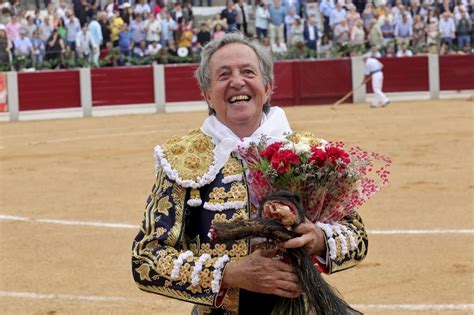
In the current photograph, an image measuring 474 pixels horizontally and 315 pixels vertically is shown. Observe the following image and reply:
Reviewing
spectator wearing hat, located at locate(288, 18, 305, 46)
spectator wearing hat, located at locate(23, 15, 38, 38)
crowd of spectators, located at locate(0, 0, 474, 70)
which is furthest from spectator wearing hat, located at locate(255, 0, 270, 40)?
spectator wearing hat, located at locate(23, 15, 38, 38)

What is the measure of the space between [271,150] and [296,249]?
263 mm

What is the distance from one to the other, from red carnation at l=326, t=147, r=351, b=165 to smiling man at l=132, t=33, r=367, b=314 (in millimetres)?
180

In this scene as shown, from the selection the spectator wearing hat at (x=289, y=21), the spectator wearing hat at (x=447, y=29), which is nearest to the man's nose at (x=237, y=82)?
the spectator wearing hat at (x=289, y=21)

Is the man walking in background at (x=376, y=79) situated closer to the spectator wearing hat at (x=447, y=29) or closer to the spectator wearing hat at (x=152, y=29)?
the spectator wearing hat at (x=447, y=29)

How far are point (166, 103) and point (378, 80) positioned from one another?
13.8 ft

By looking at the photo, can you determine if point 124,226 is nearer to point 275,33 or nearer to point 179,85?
point 179,85

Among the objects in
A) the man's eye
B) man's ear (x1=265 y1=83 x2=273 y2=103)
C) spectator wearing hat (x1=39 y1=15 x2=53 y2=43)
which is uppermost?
spectator wearing hat (x1=39 y1=15 x2=53 y2=43)

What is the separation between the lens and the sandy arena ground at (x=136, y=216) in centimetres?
694

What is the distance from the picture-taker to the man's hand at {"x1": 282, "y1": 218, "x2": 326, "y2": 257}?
286cm

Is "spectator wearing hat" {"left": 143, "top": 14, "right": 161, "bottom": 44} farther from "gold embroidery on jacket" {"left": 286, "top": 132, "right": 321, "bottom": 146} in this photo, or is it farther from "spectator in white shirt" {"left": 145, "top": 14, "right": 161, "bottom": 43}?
"gold embroidery on jacket" {"left": 286, "top": 132, "right": 321, "bottom": 146}

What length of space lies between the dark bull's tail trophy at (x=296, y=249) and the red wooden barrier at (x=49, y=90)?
63.4 feet

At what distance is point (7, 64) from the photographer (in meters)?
21.7

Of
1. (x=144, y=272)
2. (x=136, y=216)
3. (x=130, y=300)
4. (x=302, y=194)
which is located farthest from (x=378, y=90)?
(x=302, y=194)

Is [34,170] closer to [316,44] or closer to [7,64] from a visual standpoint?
[7,64]
